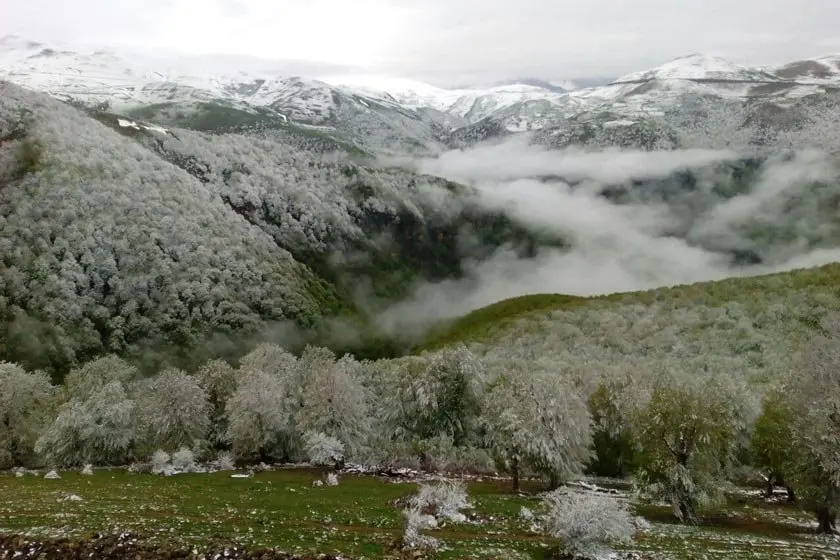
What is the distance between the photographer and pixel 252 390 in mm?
77625

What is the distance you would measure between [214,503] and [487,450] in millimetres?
46397

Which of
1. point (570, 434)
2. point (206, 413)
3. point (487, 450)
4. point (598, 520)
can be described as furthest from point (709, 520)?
point (206, 413)

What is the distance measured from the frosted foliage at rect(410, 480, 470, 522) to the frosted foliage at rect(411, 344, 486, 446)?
3852 centimetres

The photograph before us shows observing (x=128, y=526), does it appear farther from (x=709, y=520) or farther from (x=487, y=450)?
(x=487, y=450)

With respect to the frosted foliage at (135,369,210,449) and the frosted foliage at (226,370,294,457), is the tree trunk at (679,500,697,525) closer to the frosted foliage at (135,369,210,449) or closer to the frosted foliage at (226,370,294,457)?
the frosted foliage at (226,370,294,457)

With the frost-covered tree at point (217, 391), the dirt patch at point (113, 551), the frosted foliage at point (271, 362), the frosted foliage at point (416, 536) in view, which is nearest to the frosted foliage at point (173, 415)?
the frost-covered tree at point (217, 391)

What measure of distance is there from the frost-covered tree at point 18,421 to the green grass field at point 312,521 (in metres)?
20.7

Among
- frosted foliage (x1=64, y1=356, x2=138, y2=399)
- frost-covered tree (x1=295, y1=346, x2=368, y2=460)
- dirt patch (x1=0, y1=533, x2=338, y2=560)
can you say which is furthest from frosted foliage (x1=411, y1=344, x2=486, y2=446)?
dirt patch (x1=0, y1=533, x2=338, y2=560)

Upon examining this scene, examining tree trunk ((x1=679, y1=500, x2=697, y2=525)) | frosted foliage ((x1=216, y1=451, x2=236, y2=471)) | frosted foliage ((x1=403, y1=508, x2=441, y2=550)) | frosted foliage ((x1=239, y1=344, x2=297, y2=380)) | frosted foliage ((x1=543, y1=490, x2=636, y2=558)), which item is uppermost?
frosted foliage ((x1=239, y1=344, x2=297, y2=380))

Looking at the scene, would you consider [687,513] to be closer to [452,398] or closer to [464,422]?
[464,422]

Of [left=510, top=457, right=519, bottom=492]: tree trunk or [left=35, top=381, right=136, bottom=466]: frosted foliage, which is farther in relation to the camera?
[left=35, top=381, right=136, bottom=466]: frosted foliage

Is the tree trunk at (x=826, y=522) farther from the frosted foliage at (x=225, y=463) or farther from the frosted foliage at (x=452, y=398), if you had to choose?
the frosted foliage at (x=225, y=463)

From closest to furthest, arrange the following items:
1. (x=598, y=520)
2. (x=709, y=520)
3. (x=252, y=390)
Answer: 1. (x=598, y=520)
2. (x=709, y=520)
3. (x=252, y=390)

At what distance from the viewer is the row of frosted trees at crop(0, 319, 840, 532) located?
161 ft
